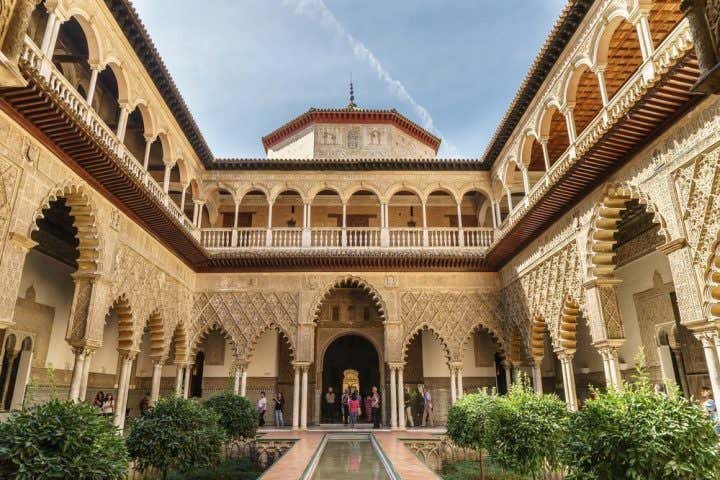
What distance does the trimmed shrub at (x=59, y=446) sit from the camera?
3874 mm

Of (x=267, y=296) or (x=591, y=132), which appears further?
(x=267, y=296)

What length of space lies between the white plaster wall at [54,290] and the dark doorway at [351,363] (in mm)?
7647

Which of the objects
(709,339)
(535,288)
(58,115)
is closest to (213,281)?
(58,115)

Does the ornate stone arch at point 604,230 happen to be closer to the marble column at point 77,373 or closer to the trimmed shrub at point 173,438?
the trimmed shrub at point 173,438

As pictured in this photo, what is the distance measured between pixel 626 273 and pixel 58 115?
1150 centimetres

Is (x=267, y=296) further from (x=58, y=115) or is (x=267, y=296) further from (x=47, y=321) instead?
(x=58, y=115)

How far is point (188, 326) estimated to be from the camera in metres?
12.7

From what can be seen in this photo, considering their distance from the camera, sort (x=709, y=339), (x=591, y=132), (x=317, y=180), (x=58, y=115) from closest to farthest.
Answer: (x=709, y=339) → (x=58, y=115) → (x=591, y=132) → (x=317, y=180)

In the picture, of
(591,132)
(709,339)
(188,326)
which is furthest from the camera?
(188,326)

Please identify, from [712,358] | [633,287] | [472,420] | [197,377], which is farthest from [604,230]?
[197,377]

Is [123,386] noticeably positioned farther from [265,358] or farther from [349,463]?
[265,358]

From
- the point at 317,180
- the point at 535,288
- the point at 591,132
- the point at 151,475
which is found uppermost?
the point at 317,180

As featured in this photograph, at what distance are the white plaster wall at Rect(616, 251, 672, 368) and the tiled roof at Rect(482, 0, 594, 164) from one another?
4.30 metres

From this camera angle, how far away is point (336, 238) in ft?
44.5
